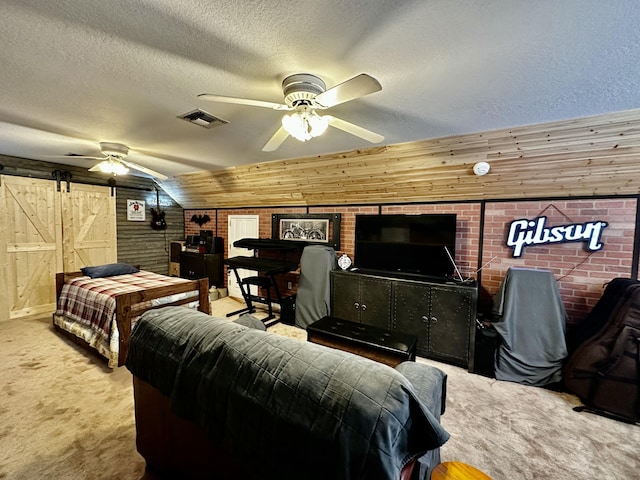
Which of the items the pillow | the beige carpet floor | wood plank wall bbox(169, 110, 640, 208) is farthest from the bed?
wood plank wall bbox(169, 110, 640, 208)

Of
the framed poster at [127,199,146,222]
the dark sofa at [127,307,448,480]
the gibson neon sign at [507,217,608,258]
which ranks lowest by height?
the dark sofa at [127,307,448,480]

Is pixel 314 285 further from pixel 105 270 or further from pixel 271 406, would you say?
pixel 105 270

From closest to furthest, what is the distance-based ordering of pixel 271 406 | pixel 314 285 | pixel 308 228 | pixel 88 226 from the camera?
pixel 271 406 < pixel 314 285 < pixel 308 228 < pixel 88 226

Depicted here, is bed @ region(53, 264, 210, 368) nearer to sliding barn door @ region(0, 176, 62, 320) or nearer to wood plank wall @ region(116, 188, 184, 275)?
sliding barn door @ region(0, 176, 62, 320)

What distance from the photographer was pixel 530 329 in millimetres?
2709

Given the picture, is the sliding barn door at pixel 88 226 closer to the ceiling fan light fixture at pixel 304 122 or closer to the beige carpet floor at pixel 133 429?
the beige carpet floor at pixel 133 429

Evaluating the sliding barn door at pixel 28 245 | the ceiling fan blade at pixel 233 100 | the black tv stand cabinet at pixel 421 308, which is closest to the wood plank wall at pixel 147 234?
the sliding barn door at pixel 28 245

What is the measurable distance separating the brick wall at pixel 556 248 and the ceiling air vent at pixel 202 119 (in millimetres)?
2543

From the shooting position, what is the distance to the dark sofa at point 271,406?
88 cm

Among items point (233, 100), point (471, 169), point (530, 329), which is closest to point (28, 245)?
point (233, 100)

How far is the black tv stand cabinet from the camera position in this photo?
296cm

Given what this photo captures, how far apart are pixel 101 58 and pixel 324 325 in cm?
270

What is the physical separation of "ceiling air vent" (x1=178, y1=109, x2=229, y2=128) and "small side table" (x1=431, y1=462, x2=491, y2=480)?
279cm

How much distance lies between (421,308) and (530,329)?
40.5 inches
